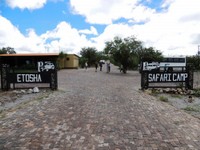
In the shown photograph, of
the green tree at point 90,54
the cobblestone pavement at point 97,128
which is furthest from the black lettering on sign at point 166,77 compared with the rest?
the green tree at point 90,54

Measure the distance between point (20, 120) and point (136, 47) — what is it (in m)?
29.8

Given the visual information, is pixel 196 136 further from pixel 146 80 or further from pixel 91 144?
pixel 146 80

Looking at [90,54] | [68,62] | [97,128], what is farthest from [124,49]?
[90,54]

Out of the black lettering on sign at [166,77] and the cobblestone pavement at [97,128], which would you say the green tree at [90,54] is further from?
the cobblestone pavement at [97,128]

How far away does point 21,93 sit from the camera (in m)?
14.4

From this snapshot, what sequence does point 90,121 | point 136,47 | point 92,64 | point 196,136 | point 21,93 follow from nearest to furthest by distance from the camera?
point 196,136 → point 90,121 → point 21,93 → point 136,47 → point 92,64

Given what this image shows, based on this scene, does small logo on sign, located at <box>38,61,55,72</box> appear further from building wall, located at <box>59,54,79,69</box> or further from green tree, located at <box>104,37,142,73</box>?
building wall, located at <box>59,54,79,69</box>

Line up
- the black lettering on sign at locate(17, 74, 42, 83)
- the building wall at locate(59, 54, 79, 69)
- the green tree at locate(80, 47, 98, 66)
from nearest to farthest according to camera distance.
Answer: the black lettering on sign at locate(17, 74, 42, 83) < the building wall at locate(59, 54, 79, 69) < the green tree at locate(80, 47, 98, 66)

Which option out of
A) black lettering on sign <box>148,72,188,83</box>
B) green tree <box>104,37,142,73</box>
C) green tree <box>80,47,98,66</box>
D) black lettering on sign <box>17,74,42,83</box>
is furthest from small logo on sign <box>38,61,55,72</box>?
green tree <box>80,47,98,66</box>

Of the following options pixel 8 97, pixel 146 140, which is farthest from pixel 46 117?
pixel 8 97

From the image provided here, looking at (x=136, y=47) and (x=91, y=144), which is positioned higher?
(x=136, y=47)

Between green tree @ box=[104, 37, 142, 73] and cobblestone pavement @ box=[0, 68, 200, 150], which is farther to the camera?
green tree @ box=[104, 37, 142, 73]

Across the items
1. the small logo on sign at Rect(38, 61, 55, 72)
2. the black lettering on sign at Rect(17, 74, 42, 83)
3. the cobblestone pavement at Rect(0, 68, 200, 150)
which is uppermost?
the small logo on sign at Rect(38, 61, 55, 72)

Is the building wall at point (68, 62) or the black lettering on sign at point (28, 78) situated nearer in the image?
the black lettering on sign at point (28, 78)
